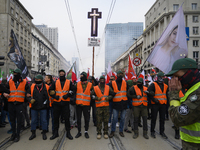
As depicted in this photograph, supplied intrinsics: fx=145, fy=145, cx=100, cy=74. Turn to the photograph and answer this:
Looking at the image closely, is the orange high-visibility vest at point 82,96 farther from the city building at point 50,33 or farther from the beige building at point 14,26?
the city building at point 50,33

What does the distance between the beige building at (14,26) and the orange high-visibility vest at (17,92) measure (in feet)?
107

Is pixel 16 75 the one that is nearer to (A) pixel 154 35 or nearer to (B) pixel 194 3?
(A) pixel 154 35

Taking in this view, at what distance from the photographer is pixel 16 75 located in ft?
16.6

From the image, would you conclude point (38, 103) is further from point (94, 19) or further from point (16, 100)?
point (94, 19)

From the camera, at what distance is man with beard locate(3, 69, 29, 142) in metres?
4.89

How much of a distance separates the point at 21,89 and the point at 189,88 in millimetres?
5116

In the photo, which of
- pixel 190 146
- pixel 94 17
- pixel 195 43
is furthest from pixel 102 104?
pixel 195 43

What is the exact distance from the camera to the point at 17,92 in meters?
5.03

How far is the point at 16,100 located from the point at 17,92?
28cm

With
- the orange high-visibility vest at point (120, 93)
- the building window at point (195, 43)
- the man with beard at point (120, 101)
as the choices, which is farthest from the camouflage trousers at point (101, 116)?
the building window at point (195, 43)

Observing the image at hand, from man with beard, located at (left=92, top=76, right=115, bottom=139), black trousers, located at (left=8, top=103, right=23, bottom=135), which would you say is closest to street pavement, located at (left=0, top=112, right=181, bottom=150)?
man with beard, located at (left=92, top=76, right=115, bottom=139)

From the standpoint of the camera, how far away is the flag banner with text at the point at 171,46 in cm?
447

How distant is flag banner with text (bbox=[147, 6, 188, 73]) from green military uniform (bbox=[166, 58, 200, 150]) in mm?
2860

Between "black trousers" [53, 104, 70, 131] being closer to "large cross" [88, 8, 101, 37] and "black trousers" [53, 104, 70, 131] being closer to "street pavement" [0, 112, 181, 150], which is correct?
"street pavement" [0, 112, 181, 150]
